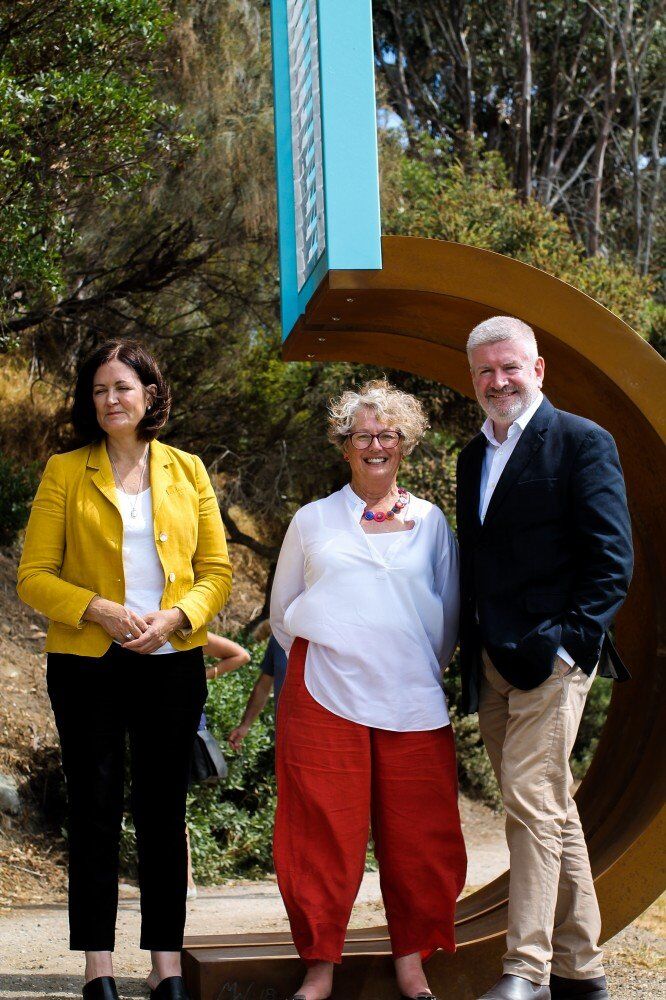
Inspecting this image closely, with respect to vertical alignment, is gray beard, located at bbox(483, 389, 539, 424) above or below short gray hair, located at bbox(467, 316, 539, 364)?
below

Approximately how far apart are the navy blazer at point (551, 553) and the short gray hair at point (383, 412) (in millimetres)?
392

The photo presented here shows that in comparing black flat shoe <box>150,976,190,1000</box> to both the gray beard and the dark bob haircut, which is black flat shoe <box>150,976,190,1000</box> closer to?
the dark bob haircut

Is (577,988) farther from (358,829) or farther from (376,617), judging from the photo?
(376,617)

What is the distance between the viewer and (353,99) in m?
3.77

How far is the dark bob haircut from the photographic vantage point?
151 inches

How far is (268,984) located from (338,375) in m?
8.34

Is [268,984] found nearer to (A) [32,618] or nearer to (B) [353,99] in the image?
(B) [353,99]

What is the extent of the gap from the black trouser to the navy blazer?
0.97 m

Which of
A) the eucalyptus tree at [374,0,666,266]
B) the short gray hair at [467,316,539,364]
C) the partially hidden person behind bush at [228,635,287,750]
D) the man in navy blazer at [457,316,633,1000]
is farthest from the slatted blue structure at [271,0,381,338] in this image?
the eucalyptus tree at [374,0,666,266]

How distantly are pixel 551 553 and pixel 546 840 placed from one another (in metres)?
0.86

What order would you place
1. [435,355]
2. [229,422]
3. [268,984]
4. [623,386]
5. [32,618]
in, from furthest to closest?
1. [229,422]
2. [32,618]
3. [435,355]
4. [623,386]
5. [268,984]

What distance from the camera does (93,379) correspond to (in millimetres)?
3822

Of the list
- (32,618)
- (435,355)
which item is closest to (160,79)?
(32,618)

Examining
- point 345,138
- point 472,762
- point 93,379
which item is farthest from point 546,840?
point 472,762
